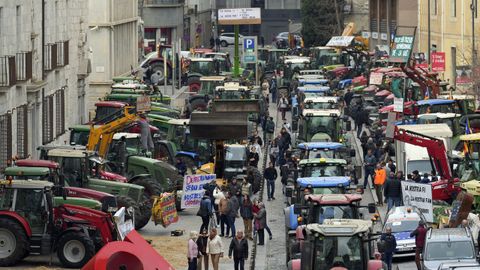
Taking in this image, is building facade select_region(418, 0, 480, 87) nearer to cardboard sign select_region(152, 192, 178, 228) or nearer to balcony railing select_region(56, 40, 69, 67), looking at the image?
balcony railing select_region(56, 40, 69, 67)

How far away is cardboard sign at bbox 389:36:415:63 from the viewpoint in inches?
3086

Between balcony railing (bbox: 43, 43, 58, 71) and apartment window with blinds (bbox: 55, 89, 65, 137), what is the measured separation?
2.33m

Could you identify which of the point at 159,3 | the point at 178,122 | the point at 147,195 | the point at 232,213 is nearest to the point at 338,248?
the point at 232,213

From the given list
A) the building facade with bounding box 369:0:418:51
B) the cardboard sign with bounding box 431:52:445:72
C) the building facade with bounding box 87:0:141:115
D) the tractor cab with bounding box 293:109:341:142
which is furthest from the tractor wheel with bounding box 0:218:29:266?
the building facade with bounding box 369:0:418:51

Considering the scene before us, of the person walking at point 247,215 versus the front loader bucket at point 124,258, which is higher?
the front loader bucket at point 124,258

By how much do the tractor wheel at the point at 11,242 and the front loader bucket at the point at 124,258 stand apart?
8.16 meters

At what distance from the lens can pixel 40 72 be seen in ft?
199

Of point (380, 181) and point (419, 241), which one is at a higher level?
point (380, 181)

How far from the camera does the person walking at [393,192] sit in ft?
163

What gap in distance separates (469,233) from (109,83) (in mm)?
46820

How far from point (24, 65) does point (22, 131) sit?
7.42 ft

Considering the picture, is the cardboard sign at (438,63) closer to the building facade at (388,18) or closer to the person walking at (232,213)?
the building facade at (388,18)

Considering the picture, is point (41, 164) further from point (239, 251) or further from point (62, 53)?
point (62, 53)

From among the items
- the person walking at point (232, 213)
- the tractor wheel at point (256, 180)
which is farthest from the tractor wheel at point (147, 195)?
the tractor wheel at point (256, 180)
